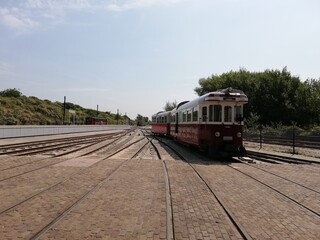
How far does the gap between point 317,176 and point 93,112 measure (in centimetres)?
13937

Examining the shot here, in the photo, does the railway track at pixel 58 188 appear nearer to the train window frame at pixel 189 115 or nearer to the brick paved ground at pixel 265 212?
the brick paved ground at pixel 265 212

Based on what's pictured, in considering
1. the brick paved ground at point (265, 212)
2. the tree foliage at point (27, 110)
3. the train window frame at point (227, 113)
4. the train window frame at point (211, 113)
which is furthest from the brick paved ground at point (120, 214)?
the tree foliage at point (27, 110)

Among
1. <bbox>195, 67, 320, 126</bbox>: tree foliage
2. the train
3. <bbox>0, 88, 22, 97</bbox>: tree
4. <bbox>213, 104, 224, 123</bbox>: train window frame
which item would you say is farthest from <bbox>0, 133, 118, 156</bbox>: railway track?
<bbox>0, 88, 22, 97</bbox>: tree

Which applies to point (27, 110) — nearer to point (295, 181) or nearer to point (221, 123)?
point (221, 123)

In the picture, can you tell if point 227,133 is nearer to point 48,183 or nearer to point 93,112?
point 48,183

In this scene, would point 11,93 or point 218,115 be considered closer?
point 218,115

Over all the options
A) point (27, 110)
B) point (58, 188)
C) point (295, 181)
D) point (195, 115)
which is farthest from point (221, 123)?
point (27, 110)

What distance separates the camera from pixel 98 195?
8.87 meters

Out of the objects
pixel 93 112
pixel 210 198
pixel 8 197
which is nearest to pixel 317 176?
pixel 210 198

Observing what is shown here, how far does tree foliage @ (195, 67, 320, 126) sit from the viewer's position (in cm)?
5550

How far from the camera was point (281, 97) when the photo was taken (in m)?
59.2

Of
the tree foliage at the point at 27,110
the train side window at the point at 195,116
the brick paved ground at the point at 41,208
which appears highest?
the tree foliage at the point at 27,110

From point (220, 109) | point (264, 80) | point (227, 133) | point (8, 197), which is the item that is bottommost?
point (8, 197)

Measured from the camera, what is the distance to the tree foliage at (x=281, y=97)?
55.5 m
